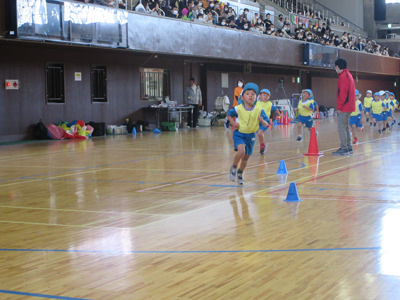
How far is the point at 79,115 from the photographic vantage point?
80.9 ft

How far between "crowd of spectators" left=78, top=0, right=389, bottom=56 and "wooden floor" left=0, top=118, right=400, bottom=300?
13.7 metres

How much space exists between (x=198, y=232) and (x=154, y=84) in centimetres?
2298

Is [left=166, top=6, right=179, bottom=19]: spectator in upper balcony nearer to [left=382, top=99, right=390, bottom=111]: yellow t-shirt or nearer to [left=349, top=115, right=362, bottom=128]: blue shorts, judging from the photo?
[left=382, top=99, right=390, bottom=111]: yellow t-shirt

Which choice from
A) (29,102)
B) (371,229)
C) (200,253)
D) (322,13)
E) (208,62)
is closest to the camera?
(200,253)

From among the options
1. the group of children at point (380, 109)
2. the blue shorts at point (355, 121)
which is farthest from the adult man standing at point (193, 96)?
the blue shorts at point (355, 121)

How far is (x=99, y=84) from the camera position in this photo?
26047mm

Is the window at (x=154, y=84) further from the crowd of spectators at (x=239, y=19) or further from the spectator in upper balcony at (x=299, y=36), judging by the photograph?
the spectator in upper balcony at (x=299, y=36)

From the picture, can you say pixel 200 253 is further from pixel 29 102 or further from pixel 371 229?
pixel 29 102

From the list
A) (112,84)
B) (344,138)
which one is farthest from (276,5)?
(344,138)

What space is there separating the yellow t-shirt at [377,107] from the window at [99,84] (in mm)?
11981

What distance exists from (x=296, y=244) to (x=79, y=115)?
65.2ft

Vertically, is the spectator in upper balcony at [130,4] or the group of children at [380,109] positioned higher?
the spectator in upper balcony at [130,4]

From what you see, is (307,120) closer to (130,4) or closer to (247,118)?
(247,118)

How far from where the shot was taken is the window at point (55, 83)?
23.5 metres
